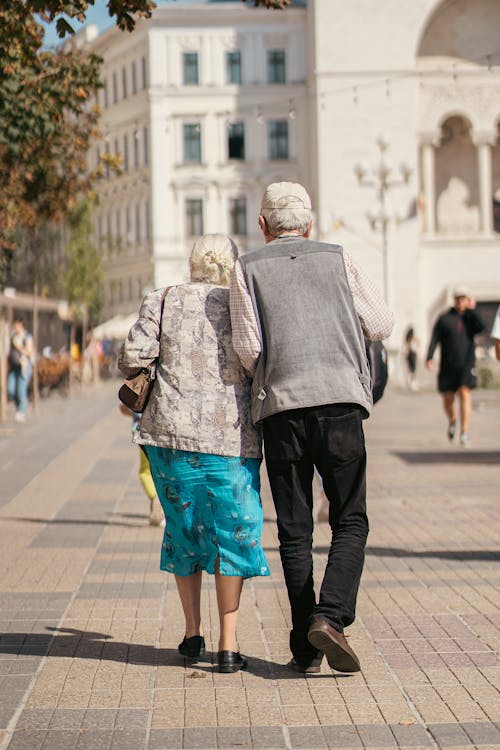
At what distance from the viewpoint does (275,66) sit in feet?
283

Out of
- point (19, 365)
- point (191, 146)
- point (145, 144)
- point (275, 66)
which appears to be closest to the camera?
point (19, 365)

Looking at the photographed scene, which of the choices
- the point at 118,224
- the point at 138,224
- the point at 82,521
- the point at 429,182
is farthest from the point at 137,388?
the point at 118,224

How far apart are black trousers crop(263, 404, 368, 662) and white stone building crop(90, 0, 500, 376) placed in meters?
69.8

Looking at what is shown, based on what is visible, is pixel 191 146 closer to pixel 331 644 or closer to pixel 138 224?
pixel 138 224

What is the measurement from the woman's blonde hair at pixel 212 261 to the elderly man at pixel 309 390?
22cm

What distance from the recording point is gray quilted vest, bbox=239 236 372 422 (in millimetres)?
6145

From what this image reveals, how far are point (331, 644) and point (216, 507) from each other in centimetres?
71

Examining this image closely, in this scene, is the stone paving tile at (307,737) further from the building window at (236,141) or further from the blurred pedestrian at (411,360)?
the building window at (236,141)

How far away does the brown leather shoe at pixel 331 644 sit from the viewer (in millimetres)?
5969

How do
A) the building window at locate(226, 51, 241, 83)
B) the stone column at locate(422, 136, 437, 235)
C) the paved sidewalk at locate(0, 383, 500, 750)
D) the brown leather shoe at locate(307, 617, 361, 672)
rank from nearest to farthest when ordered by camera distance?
the paved sidewalk at locate(0, 383, 500, 750), the brown leather shoe at locate(307, 617, 361, 672), the stone column at locate(422, 136, 437, 235), the building window at locate(226, 51, 241, 83)

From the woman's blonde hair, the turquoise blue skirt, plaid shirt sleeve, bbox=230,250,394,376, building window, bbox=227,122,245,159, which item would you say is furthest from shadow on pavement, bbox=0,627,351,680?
building window, bbox=227,122,245,159

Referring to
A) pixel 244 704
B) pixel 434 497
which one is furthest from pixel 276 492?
pixel 434 497

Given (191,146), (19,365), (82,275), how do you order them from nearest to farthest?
(19,365)
(82,275)
(191,146)

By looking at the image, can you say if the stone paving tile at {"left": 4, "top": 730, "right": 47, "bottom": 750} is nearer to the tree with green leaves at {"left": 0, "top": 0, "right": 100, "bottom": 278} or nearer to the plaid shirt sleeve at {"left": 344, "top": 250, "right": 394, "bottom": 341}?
the plaid shirt sleeve at {"left": 344, "top": 250, "right": 394, "bottom": 341}
